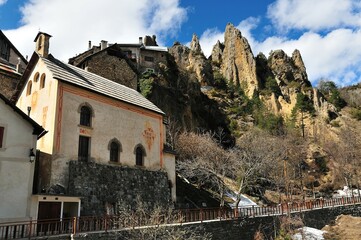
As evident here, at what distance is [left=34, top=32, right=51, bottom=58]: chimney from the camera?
2436cm

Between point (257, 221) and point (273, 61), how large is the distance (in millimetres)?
80048

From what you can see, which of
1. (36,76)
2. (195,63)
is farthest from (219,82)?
(36,76)

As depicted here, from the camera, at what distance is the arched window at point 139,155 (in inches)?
1051

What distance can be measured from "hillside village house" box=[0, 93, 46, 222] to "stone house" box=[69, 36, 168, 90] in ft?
79.5

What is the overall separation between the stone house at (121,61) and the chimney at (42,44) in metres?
16.9

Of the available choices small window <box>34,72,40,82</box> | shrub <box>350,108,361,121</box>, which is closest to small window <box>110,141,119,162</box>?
small window <box>34,72,40,82</box>

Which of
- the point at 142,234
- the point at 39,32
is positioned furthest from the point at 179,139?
the point at 142,234

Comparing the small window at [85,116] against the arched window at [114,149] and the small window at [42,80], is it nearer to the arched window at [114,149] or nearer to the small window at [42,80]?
the arched window at [114,149]

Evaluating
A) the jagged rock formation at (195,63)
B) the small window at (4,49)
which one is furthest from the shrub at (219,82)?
the small window at (4,49)

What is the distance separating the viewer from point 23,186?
58.7ft

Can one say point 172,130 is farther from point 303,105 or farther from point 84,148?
point 303,105

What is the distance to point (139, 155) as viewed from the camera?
27047mm

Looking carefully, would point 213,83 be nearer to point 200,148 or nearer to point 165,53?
point 165,53

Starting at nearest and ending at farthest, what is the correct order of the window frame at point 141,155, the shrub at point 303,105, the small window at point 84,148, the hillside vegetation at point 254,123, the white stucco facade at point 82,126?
the white stucco facade at point 82,126, the small window at point 84,148, the window frame at point 141,155, the hillside vegetation at point 254,123, the shrub at point 303,105
